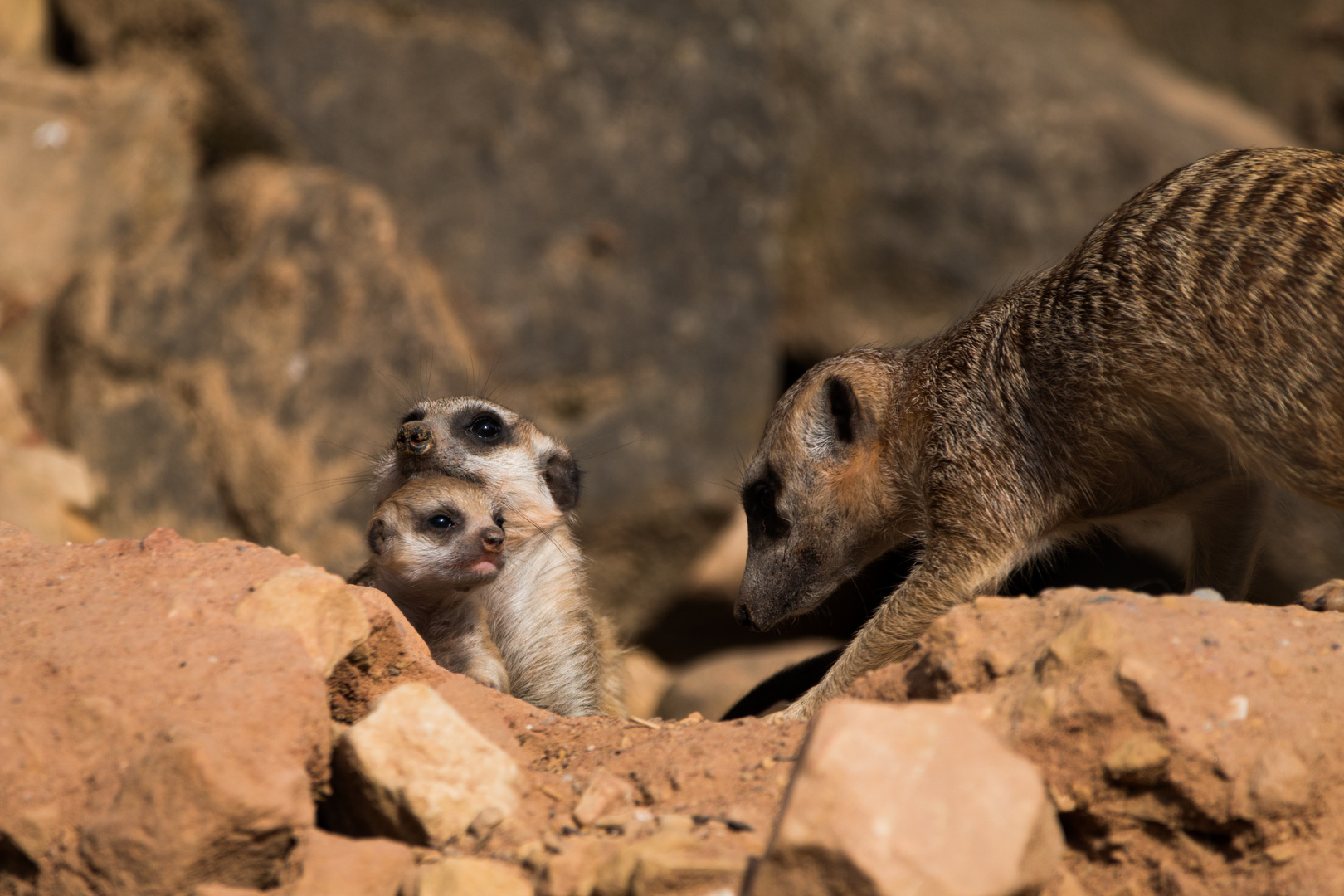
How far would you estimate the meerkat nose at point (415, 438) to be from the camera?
11.7ft

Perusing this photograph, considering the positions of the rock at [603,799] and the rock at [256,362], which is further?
the rock at [256,362]

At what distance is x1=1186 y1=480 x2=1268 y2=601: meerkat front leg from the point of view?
343 cm

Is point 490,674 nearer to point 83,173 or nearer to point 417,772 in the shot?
point 417,772

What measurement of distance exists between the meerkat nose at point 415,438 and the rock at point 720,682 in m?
1.86

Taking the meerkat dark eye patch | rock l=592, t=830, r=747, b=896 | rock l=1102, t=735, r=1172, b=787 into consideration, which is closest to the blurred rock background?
the meerkat dark eye patch

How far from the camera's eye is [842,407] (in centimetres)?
365

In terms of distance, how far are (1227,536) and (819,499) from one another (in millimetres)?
1248

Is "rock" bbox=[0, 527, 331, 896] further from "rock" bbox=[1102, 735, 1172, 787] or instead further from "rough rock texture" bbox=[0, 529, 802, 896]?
"rock" bbox=[1102, 735, 1172, 787]

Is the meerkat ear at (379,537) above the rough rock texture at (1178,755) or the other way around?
the other way around

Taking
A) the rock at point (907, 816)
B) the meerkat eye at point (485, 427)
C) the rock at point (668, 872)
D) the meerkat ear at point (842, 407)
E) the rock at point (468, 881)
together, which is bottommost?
the meerkat eye at point (485, 427)

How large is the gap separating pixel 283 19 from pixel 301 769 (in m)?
5.48

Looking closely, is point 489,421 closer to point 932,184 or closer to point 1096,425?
point 1096,425

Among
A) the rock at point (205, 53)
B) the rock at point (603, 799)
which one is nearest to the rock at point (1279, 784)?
the rock at point (603, 799)

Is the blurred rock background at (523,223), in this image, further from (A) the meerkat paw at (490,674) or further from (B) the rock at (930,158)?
(A) the meerkat paw at (490,674)
